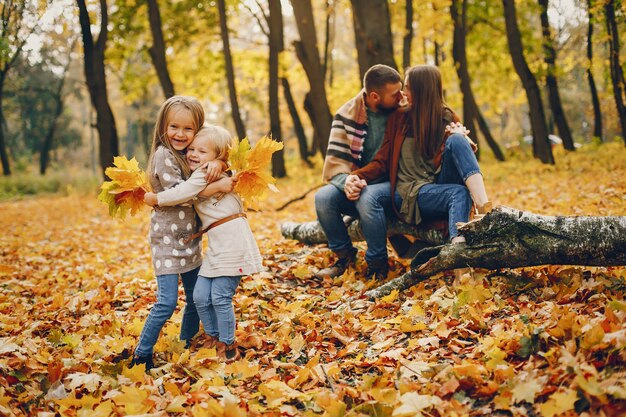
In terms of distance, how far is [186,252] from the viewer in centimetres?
312

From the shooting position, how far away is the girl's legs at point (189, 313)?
10.8ft

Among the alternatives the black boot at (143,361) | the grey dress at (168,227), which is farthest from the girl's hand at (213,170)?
the black boot at (143,361)

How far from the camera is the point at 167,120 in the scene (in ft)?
10.2

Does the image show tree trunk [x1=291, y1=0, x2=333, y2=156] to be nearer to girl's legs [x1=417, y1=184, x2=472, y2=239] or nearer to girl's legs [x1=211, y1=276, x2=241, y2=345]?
girl's legs [x1=417, y1=184, x2=472, y2=239]

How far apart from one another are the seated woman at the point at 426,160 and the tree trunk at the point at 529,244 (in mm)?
259

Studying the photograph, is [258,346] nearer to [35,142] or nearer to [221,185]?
[221,185]

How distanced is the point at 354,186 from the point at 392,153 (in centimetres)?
43

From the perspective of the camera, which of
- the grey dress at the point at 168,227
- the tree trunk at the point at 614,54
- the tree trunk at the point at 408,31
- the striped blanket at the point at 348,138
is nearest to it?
the grey dress at the point at 168,227

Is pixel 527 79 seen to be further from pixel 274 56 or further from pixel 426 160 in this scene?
pixel 426 160

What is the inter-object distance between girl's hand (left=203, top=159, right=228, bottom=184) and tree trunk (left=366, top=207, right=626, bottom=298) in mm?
1595

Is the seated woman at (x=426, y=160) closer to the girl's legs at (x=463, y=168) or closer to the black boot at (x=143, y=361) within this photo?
the girl's legs at (x=463, y=168)

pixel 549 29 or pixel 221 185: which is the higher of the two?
pixel 549 29

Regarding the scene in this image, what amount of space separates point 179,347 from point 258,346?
492mm

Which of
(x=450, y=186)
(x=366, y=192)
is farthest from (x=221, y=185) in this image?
(x=450, y=186)
